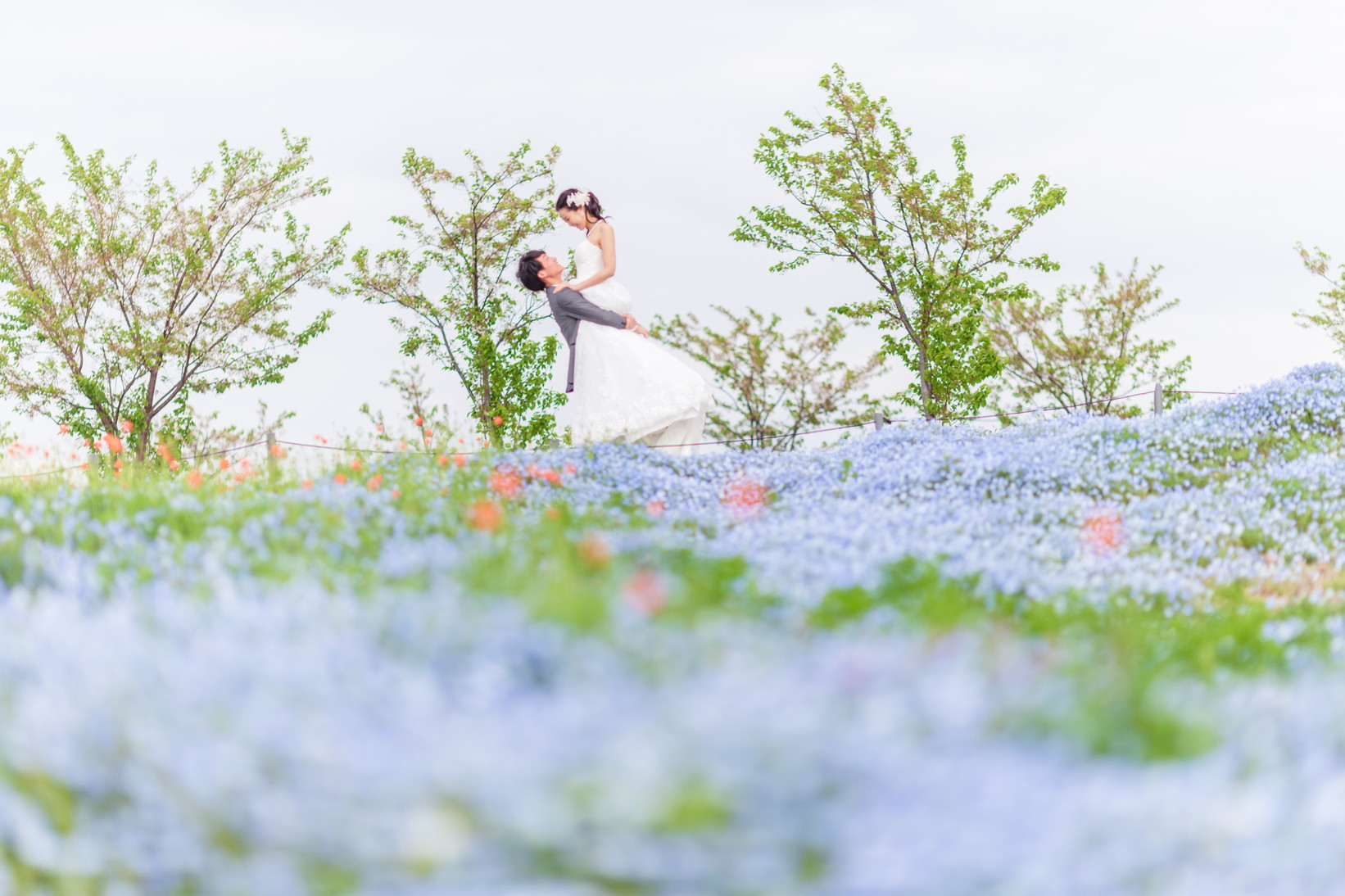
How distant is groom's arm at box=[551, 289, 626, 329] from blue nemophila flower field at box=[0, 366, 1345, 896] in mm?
7636

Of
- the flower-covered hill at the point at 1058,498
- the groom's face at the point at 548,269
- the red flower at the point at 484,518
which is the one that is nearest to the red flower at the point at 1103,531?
the flower-covered hill at the point at 1058,498

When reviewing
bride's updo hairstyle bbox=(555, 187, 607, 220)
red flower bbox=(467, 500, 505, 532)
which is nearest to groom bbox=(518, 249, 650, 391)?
bride's updo hairstyle bbox=(555, 187, 607, 220)

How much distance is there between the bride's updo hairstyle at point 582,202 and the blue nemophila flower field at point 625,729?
827cm

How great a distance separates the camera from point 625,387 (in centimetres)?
1322

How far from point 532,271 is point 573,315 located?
1.25m

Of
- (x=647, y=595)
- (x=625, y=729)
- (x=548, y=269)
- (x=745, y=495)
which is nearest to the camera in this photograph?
(x=625, y=729)

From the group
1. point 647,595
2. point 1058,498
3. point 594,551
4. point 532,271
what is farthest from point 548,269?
point 647,595

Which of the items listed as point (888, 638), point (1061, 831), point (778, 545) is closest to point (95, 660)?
point (888, 638)

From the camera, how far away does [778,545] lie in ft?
20.9

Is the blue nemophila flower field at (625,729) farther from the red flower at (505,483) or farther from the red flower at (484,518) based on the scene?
the red flower at (505,483)

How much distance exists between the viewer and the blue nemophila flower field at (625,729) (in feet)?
8.52

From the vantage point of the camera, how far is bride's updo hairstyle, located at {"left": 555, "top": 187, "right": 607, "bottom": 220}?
44.7 ft

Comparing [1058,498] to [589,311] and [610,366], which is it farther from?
[589,311]

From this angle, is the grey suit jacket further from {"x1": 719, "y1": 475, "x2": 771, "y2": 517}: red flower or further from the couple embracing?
{"x1": 719, "y1": 475, "x2": 771, "y2": 517}: red flower
